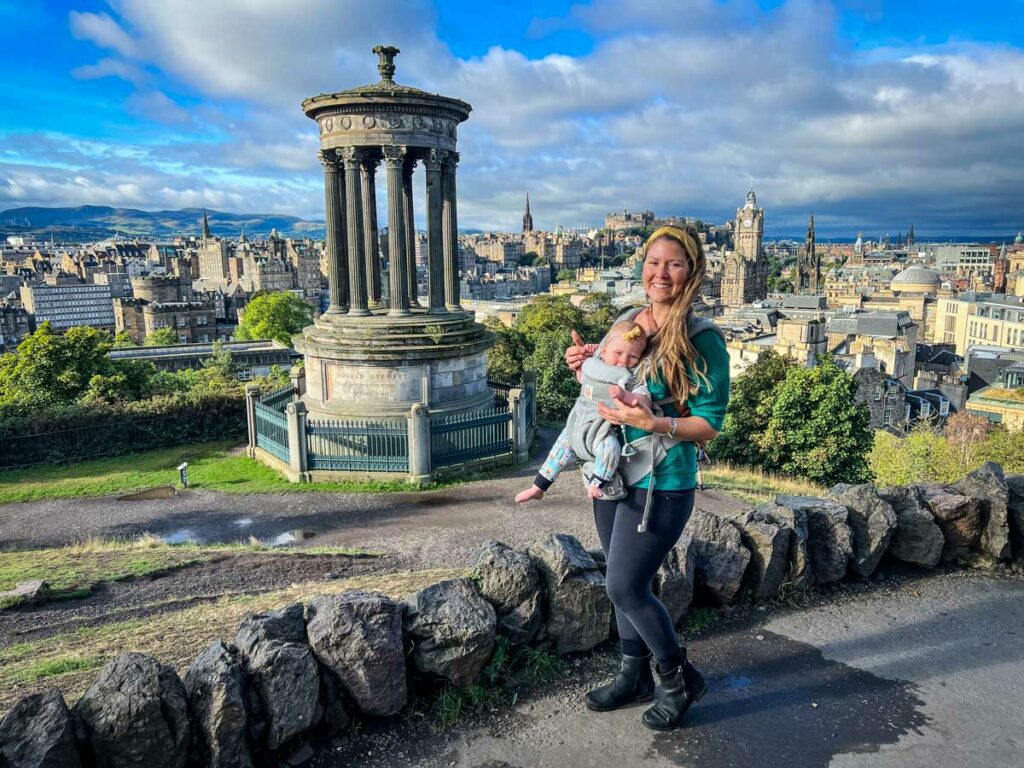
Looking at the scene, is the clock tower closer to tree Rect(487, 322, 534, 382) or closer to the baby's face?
tree Rect(487, 322, 534, 382)

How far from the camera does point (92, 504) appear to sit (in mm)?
14648

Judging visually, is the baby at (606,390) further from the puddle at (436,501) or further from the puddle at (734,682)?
the puddle at (436,501)

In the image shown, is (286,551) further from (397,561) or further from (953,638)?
(953,638)

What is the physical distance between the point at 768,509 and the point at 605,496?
289cm

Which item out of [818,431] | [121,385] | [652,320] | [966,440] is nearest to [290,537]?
[652,320]

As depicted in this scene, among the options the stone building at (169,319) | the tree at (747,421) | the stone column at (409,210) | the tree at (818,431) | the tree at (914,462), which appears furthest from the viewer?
the stone building at (169,319)

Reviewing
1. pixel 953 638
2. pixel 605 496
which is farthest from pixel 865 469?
pixel 605 496

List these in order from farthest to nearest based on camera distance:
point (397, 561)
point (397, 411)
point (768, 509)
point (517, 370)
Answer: point (517, 370) → point (397, 411) → point (397, 561) → point (768, 509)

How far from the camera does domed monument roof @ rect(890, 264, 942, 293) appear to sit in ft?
399

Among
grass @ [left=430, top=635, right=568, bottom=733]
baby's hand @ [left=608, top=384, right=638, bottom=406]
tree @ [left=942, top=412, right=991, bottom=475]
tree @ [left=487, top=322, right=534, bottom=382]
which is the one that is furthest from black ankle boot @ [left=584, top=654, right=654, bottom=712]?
tree @ [left=487, top=322, right=534, bottom=382]

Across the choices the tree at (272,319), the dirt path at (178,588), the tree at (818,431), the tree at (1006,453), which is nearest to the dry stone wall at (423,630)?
the dirt path at (178,588)

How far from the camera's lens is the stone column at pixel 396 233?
55.7 feet

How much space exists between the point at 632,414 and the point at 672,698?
1.75m

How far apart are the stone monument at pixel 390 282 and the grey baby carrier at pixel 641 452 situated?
13266mm
